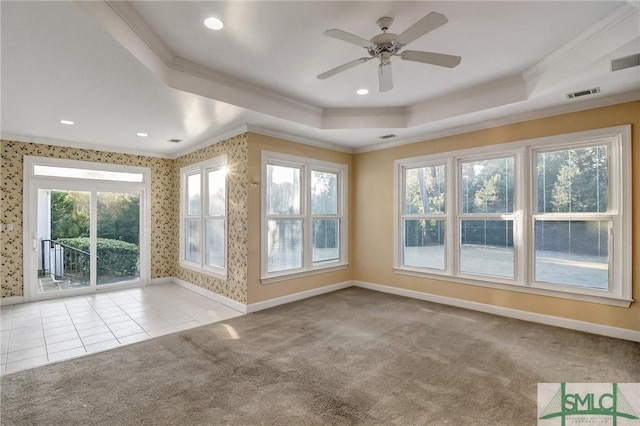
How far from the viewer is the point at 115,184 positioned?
5.84 m

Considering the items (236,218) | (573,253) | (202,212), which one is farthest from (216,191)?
(573,253)

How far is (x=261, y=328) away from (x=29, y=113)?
13.1 feet

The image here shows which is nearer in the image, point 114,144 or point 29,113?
point 29,113

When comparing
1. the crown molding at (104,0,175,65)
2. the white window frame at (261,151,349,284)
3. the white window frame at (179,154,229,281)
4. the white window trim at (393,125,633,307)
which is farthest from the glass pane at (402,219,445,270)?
the crown molding at (104,0,175,65)

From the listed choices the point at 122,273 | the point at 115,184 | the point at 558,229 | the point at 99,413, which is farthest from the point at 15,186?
the point at 558,229

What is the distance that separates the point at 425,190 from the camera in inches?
204

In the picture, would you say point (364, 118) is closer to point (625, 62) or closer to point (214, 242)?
point (625, 62)

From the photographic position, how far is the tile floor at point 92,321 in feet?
10.4

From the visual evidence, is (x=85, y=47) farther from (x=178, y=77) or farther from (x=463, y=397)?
(x=463, y=397)

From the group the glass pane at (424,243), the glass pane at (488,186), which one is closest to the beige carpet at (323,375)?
the glass pane at (424,243)

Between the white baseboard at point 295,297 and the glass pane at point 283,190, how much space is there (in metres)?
1.37

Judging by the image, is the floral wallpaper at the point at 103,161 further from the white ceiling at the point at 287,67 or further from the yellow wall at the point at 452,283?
the yellow wall at the point at 452,283

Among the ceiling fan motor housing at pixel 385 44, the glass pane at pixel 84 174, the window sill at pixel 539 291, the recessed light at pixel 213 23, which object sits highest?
the recessed light at pixel 213 23

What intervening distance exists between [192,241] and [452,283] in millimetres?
4733
